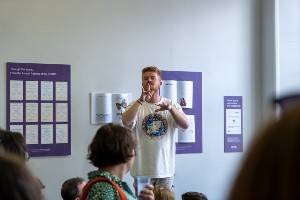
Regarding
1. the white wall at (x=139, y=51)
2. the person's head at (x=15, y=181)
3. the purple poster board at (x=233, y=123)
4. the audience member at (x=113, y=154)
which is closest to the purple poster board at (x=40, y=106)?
the white wall at (x=139, y=51)

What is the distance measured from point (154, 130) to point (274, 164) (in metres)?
3.26

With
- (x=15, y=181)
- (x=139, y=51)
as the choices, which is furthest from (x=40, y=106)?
(x=15, y=181)

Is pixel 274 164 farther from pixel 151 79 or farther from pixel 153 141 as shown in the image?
pixel 151 79

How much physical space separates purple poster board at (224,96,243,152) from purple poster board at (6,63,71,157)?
5.70ft

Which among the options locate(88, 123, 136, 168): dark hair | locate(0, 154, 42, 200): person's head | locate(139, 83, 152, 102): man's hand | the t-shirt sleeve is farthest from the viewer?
locate(139, 83, 152, 102): man's hand

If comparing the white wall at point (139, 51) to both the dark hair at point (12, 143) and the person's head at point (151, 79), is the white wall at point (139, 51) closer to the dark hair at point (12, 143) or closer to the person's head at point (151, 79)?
the person's head at point (151, 79)

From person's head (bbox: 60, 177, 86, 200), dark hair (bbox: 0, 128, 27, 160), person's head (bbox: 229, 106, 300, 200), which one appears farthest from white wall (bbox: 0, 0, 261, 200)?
person's head (bbox: 229, 106, 300, 200)

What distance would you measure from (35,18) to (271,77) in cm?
260

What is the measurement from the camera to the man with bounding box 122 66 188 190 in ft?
12.3

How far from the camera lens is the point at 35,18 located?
4008mm

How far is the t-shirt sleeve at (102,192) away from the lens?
197 cm

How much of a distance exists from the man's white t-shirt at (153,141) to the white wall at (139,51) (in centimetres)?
60

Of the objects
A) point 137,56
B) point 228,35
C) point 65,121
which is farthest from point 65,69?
point 228,35

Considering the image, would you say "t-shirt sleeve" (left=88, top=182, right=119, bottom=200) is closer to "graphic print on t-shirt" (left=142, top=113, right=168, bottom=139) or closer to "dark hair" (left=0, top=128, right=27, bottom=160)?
"dark hair" (left=0, top=128, right=27, bottom=160)
